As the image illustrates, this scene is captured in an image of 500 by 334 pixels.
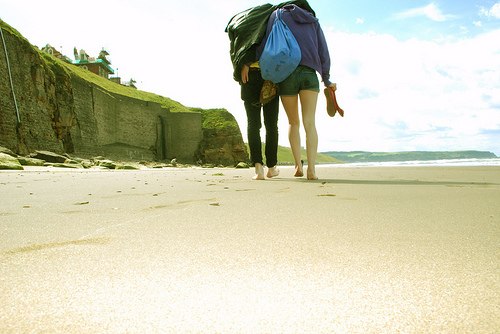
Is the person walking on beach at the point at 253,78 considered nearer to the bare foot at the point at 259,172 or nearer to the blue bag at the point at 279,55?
the bare foot at the point at 259,172

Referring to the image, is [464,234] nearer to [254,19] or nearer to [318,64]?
[318,64]

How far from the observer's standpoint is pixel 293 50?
144 inches

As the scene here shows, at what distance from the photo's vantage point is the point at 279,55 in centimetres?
360

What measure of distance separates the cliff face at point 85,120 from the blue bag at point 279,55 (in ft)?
54.1

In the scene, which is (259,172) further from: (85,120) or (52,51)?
(52,51)

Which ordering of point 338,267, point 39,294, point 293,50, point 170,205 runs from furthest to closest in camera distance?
point 293,50 < point 170,205 < point 338,267 < point 39,294

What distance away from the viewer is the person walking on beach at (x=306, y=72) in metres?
3.84

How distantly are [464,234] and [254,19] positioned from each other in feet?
11.3

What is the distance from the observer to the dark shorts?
3816 millimetres

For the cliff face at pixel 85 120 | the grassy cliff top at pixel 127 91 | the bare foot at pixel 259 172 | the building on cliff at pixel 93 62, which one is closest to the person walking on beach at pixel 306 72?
the bare foot at pixel 259 172

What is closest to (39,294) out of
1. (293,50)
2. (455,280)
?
(455,280)

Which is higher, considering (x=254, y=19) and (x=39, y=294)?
(x=254, y=19)

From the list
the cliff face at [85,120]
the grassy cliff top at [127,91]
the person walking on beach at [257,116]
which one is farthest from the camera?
the grassy cliff top at [127,91]

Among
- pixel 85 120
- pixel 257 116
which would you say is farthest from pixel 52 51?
pixel 257 116
